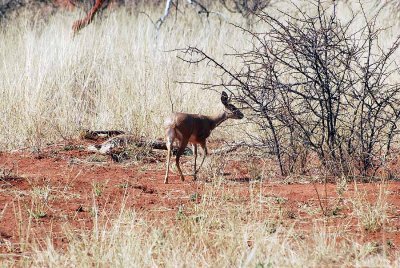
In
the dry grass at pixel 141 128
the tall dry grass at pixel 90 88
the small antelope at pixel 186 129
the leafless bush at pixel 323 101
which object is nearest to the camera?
the dry grass at pixel 141 128

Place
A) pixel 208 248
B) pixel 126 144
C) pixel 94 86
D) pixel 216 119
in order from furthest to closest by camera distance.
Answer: pixel 94 86
pixel 126 144
pixel 216 119
pixel 208 248

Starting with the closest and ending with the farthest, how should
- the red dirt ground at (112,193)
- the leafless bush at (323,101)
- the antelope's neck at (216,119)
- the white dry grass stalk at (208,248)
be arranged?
1. the white dry grass stalk at (208,248)
2. the red dirt ground at (112,193)
3. the leafless bush at (323,101)
4. the antelope's neck at (216,119)

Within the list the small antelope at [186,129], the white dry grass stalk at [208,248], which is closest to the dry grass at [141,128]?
the white dry grass stalk at [208,248]

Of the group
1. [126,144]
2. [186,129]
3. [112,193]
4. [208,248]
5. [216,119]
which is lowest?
[208,248]

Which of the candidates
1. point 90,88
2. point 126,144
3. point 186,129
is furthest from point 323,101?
point 90,88

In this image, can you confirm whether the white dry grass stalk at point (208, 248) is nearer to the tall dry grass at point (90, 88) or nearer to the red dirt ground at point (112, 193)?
the red dirt ground at point (112, 193)

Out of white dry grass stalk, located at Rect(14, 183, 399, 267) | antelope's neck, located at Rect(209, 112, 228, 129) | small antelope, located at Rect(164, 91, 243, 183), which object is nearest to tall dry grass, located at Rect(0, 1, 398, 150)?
antelope's neck, located at Rect(209, 112, 228, 129)

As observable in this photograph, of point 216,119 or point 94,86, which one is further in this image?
point 94,86

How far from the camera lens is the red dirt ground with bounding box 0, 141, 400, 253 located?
18.5 ft

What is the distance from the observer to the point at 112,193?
680 centimetres

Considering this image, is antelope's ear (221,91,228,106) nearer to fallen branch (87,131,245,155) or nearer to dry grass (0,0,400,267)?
fallen branch (87,131,245,155)

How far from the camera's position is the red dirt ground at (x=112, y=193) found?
563cm

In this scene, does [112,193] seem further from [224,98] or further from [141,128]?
[141,128]

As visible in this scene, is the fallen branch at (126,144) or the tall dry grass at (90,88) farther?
the tall dry grass at (90,88)
